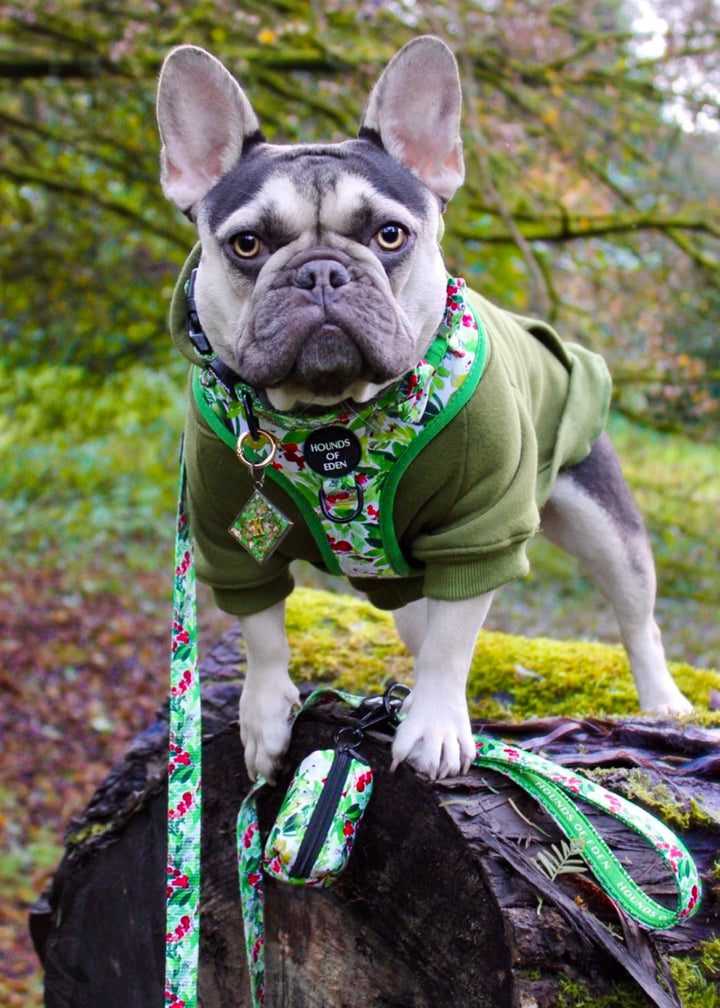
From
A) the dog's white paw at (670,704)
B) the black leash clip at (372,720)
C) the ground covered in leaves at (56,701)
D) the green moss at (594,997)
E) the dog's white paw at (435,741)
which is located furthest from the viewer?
the ground covered in leaves at (56,701)

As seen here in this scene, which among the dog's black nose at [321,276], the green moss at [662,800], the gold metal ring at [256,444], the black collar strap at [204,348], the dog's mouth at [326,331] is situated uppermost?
the dog's black nose at [321,276]

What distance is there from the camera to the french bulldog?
93.0 inches

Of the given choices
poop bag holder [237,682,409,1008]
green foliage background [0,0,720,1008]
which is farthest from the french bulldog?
green foliage background [0,0,720,1008]

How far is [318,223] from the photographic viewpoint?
97.4 inches

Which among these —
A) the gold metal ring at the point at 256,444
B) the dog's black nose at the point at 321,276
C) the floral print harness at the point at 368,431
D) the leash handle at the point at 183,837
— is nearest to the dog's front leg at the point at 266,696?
the leash handle at the point at 183,837

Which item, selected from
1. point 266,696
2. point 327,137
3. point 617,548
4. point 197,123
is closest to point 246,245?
point 197,123

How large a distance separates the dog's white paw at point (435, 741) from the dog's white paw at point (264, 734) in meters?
0.32

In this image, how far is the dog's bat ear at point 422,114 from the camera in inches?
103

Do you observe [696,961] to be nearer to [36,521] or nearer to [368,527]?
[368,527]

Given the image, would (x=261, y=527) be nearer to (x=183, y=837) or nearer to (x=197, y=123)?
(x=183, y=837)

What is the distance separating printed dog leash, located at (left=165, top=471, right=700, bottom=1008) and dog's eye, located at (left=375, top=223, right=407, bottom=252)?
3.48 feet

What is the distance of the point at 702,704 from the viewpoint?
3787 mm

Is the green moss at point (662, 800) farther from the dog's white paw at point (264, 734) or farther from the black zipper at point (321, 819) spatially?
the dog's white paw at point (264, 734)

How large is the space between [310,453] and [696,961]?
4.61 ft
